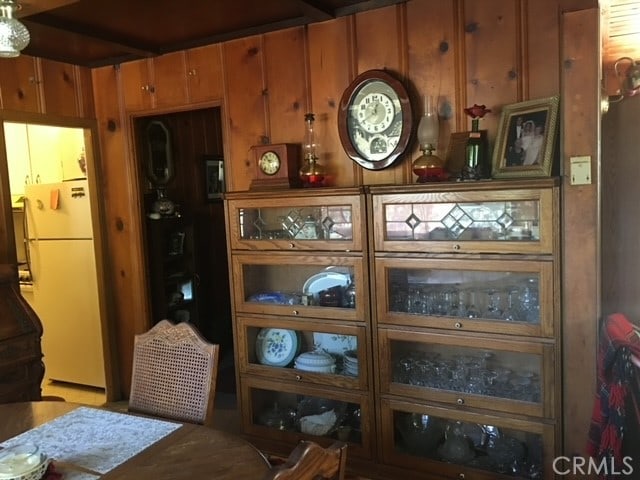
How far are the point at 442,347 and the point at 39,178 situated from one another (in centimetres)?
380

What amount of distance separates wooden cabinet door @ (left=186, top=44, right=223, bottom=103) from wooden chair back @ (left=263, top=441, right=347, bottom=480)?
2.81 m

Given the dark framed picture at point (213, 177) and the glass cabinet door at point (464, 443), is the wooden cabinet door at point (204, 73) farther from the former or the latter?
the glass cabinet door at point (464, 443)

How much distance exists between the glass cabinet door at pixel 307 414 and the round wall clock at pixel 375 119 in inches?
49.0

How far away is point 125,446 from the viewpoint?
159 cm

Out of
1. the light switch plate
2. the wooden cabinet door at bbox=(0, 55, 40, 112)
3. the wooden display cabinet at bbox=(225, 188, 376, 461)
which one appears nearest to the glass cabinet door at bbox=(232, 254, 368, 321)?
the wooden display cabinet at bbox=(225, 188, 376, 461)

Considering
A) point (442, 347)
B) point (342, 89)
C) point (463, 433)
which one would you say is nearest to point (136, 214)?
point (342, 89)

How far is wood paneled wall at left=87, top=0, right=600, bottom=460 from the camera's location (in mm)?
2170

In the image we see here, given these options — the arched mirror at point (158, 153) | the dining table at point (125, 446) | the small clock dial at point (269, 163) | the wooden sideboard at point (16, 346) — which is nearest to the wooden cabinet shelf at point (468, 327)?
the small clock dial at point (269, 163)

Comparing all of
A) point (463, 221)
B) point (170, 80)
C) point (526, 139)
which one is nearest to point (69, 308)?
point (170, 80)

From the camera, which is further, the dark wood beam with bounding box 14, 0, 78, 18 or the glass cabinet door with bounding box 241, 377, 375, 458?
the glass cabinet door with bounding box 241, 377, 375, 458

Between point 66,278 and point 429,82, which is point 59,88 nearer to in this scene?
point 66,278

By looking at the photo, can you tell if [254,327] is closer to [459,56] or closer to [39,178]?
[459,56]

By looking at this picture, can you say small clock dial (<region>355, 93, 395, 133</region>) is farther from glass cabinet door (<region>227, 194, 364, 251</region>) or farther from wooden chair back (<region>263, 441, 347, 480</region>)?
wooden chair back (<region>263, 441, 347, 480</region>)

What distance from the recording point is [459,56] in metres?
2.68
